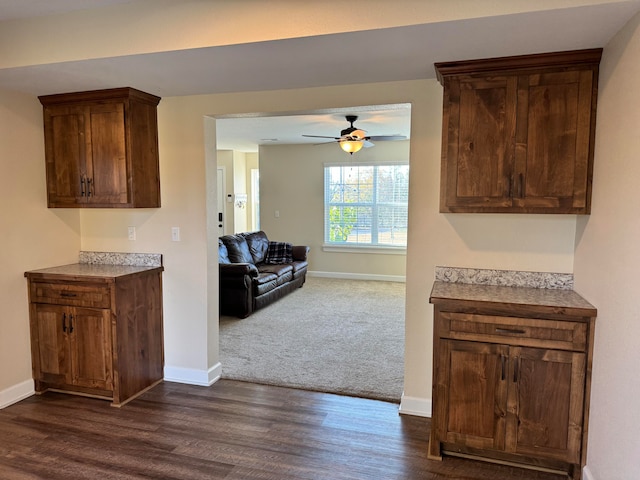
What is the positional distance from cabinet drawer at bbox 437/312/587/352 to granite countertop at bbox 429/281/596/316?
3.3 inches

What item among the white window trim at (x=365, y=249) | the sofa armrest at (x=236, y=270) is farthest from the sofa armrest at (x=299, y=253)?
the sofa armrest at (x=236, y=270)

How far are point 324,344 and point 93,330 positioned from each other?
2132 mm

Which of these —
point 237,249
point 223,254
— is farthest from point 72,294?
point 237,249

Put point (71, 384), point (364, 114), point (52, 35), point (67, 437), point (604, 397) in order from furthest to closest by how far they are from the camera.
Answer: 1. point (364, 114)
2. point (71, 384)
3. point (67, 437)
4. point (52, 35)
5. point (604, 397)

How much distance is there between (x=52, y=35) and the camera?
7.93 feet

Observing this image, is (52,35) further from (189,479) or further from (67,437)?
(189,479)

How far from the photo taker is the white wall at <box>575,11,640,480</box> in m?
1.75

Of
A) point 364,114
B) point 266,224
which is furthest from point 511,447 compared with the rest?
point 266,224

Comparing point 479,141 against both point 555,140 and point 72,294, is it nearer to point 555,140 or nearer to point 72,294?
point 555,140

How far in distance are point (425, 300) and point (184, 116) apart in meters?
2.21

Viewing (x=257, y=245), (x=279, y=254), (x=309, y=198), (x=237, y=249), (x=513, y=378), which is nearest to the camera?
(x=513, y=378)

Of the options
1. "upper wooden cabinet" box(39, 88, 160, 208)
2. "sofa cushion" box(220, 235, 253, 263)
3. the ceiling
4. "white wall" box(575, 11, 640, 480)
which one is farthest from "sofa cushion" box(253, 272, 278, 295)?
"white wall" box(575, 11, 640, 480)

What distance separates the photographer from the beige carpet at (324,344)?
3.46 meters

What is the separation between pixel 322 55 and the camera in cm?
229
